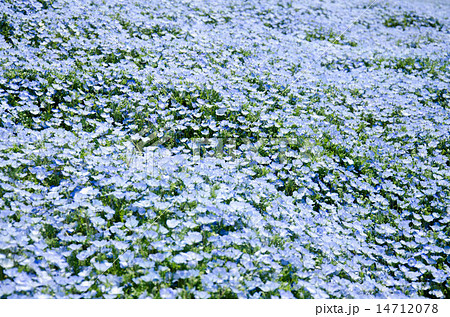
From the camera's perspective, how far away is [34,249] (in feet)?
9.02

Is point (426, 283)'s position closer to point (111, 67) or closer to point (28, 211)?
point (28, 211)

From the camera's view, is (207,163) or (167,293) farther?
(207,163)

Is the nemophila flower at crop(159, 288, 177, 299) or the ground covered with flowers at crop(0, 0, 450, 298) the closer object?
the nemophila flower at crop(159, 288, 177, 299)

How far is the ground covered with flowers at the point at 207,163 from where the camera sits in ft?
9.38

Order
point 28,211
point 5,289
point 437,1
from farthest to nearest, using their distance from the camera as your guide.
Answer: point 437,1 → point 28,211 → point 5,289

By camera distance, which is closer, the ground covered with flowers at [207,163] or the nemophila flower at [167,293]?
the nemophila flower at [167,293]

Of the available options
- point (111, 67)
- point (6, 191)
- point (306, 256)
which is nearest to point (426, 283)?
point (306, 256)

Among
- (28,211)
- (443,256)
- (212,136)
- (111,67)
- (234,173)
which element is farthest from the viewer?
(111,67)

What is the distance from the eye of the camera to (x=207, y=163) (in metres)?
3.99

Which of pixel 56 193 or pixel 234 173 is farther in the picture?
pixel 234 173

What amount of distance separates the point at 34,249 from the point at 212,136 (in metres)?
2.41

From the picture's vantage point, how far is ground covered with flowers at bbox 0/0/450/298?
2859mm

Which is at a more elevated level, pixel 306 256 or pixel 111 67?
pixel 111 67

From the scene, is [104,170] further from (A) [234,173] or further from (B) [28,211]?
(A) [234,173]
